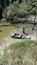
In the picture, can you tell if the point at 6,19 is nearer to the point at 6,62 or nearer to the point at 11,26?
the point at 11,26

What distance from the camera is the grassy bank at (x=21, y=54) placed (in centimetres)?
898

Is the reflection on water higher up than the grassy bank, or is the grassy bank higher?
the grassy bank

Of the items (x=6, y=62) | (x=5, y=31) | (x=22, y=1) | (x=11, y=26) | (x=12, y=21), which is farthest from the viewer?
(x=22, y=1)

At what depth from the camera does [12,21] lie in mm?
28359

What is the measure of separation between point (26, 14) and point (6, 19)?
3.53 metres

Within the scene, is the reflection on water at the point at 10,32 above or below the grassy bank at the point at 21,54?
below

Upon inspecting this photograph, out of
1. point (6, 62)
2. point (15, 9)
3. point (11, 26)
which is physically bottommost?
point (11, 26)

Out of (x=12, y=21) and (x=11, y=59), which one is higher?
(x=11, y=59)

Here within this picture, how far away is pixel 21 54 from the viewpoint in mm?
9492

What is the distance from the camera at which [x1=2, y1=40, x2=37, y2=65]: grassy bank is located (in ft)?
29.5

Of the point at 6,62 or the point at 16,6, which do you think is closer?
the point at 6,62

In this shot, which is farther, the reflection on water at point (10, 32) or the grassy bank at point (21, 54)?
the reflection on water at point (10, 32)

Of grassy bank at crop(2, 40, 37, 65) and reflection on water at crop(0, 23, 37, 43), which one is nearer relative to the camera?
grassy bank at crop(2, 40, 37, 65)

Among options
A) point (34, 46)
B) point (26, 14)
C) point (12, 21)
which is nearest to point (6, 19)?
point (12, 21)
